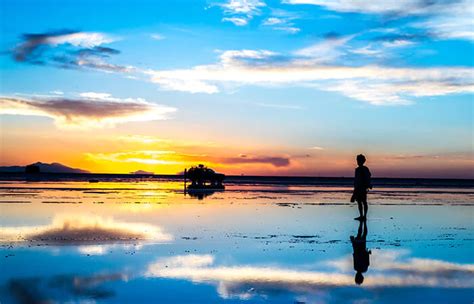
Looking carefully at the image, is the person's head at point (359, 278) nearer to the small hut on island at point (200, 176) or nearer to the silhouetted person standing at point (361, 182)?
the silhouetted person standing at point (361, 182)

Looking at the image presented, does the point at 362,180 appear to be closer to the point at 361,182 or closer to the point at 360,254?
the point at 361,182

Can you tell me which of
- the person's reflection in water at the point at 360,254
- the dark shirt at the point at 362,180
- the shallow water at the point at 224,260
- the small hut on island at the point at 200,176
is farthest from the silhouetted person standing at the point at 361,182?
the small hut on island at the point at 200,176

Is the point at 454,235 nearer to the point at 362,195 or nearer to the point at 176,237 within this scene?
the point at 362,195

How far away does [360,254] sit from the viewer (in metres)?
13.0

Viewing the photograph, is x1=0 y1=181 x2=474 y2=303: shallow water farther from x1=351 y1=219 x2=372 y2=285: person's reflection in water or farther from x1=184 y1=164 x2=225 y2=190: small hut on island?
x1=184 y1=164 x2=225 y2=190: small hut on island

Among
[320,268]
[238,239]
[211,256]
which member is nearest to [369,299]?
[320,268]

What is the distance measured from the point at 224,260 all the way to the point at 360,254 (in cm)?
343

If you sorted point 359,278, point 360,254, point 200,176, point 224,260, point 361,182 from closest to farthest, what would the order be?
point 359,278
point 224,260
point 360,254
point 361,182
point 200,176

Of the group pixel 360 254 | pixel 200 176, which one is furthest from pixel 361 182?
pixel 200 176

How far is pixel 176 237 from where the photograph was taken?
15.3 m

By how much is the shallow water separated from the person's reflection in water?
0.50 feet

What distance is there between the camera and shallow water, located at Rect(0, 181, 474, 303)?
891 centimetres

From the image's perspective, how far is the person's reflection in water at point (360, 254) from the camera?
1066 centimetres

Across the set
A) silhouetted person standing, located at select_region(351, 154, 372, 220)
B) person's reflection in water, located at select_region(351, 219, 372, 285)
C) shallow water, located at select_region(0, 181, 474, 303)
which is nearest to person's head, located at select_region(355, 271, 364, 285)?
person's reflection in water, located at select_region(351, 219, 372, 285)
